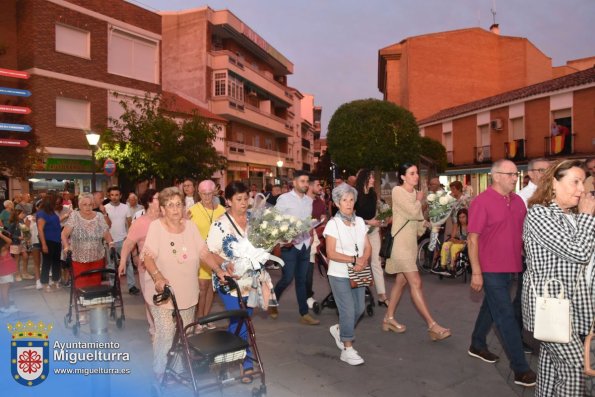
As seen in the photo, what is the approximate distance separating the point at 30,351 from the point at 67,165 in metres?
19.7

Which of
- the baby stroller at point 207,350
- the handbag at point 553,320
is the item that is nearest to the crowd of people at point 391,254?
the handbag at point 553,320

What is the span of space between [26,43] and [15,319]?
17.6m

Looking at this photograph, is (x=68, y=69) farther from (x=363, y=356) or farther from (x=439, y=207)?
(x=363, y=356)

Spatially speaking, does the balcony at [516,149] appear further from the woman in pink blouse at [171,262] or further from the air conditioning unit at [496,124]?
the woman in pink blouse at [171,262]

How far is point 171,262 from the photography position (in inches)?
161

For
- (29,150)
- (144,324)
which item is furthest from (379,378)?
(29,150)

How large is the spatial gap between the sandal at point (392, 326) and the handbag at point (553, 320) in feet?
9.45

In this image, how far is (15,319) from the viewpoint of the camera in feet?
23.3

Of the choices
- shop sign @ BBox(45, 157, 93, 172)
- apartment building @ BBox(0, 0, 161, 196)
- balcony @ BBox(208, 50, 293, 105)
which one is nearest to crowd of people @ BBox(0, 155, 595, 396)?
shop sign @ BBox(45, 157, 93, 172)

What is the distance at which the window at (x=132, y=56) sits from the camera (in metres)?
23.6

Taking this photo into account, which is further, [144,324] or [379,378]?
[144,324]

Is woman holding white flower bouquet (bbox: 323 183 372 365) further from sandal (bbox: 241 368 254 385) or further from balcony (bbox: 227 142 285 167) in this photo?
balcony (bbox: 227 142 285 167)

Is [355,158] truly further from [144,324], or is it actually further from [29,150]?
[144,324]

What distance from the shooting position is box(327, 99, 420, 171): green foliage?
77.3ft
